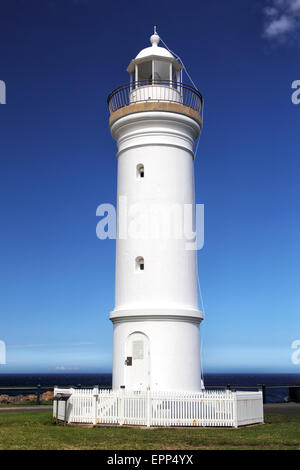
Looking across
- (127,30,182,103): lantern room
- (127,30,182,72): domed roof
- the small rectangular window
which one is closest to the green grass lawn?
the small rectangular window

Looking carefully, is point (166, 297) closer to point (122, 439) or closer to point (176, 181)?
point (176, 181)

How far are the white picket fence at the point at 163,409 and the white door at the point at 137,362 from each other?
63.0 inches

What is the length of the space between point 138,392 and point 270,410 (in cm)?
808

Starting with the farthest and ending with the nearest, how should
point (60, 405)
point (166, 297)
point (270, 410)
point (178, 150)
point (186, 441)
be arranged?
Result: point (270, 410) < point (178, 150) < point (166, 297) < point (60, 405) < point (186, 441)

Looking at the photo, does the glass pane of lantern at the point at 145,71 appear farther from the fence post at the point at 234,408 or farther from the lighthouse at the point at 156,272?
the fence post at the point at 234,408

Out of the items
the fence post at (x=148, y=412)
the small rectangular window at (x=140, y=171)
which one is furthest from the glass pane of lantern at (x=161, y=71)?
the fence post at (x=148, y=412)

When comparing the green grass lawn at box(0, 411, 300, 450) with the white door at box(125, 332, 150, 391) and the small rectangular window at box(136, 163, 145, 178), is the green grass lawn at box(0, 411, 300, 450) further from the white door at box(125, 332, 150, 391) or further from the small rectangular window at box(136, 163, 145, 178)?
the small rectangular window at box(136, 163, 145, 178)

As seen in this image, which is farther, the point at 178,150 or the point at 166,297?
the point at 178,150

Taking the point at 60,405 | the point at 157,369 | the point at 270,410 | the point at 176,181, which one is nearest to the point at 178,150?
the point at 176,181

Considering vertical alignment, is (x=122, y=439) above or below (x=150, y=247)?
below

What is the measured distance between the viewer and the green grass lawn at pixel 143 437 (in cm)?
1233

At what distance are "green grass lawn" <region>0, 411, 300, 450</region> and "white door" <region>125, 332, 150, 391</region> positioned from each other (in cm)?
296

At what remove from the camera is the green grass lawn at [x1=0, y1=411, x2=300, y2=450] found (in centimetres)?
1233

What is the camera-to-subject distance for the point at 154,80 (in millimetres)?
21875
